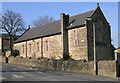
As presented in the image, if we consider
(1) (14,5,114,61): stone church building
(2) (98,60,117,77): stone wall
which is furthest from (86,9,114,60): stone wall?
(2) (98,60,117,77): stone wall

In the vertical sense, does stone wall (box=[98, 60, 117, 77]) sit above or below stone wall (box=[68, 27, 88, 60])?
below

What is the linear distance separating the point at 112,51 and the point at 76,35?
8.28 metres

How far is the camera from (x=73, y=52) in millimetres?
55750

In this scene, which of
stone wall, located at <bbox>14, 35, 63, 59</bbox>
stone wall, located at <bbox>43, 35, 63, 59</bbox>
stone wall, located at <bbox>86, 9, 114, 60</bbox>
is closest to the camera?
stone wall, located at <bbox>86, 9, 114, 60</bbox>

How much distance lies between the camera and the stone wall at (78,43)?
52.5m

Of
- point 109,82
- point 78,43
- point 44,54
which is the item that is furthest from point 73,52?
point 109,82

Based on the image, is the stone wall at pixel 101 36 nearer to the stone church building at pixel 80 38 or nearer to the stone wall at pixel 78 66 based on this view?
the stone church building at pixel 80 38

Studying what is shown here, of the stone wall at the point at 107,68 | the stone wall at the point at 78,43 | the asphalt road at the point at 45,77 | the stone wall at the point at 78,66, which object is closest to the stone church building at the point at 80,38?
the stone wall at the point at 78,43

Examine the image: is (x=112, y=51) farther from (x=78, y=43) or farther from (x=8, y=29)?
(x=8, y=29)

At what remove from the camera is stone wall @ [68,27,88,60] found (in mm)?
52506

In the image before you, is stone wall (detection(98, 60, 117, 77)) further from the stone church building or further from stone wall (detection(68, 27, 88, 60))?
stone wall (detection(68, 27, 88, 60))

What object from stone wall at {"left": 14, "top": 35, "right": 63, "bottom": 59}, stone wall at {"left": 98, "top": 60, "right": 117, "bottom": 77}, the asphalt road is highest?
stone wall at {"left": 14, "top": 35, "right": 63, "bottom": 59}

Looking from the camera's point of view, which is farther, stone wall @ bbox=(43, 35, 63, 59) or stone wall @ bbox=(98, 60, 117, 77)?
stone wall @ bbox=(43, 35, 63, 59)

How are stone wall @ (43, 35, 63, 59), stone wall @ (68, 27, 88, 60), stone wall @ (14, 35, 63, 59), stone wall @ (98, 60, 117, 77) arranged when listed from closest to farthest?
stone wall @ (98, 60, 117, 77) < stone wall @ (68, 27, 88, 60) < stone wall @ (43, 35, 63, 59) < stone wall @ (14, 35, 63, 59)
